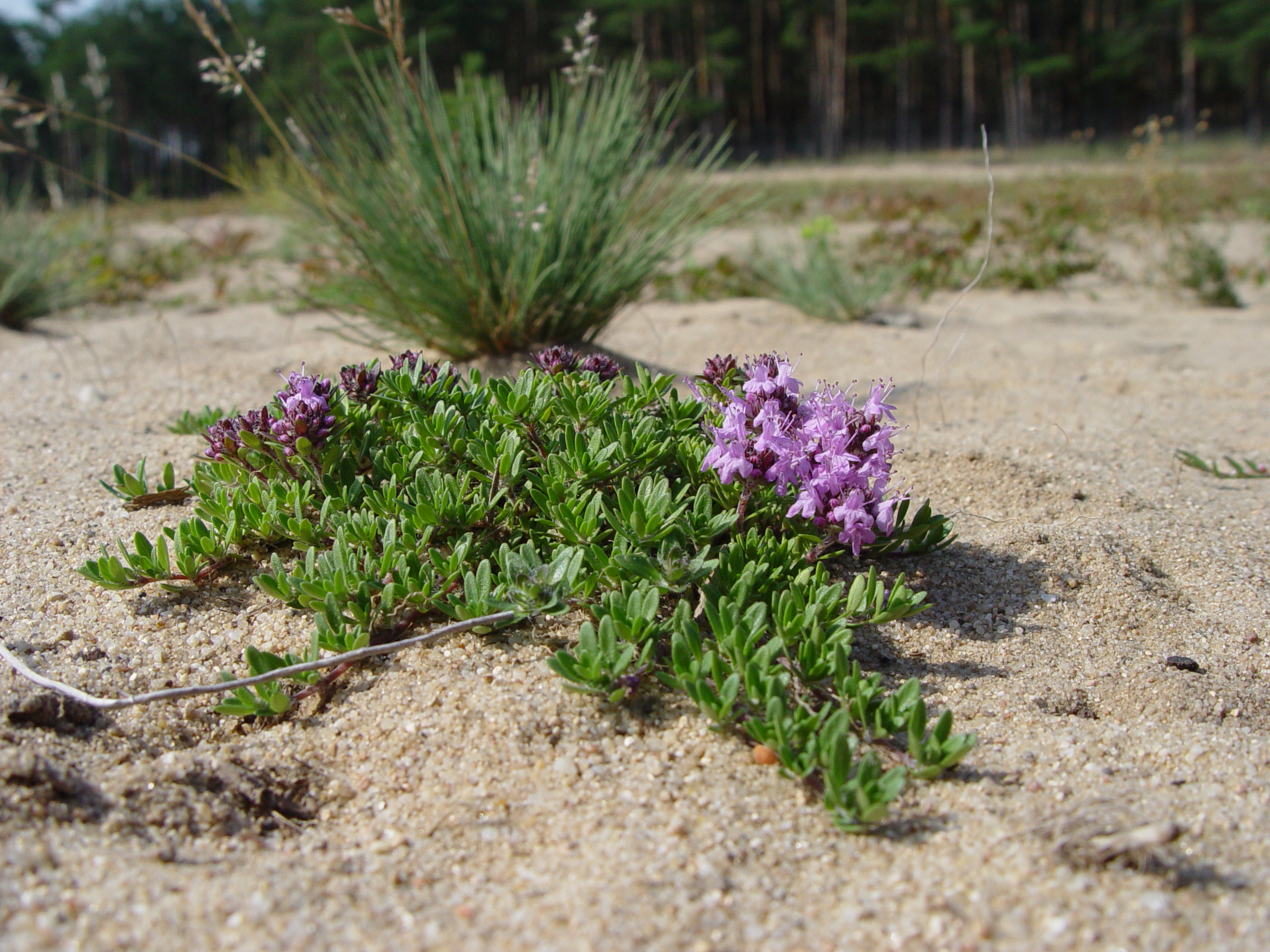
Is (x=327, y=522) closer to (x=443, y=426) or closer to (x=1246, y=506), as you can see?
(x=443, y=426)

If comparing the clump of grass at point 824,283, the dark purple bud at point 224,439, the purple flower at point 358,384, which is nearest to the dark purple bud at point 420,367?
the purple flower at point 358,384

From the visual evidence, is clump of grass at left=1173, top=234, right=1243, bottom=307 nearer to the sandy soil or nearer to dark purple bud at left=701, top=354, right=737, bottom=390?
the sandy soil

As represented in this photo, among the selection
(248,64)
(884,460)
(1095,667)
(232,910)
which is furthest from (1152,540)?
(248,64)

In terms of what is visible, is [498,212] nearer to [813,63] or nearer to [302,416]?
[302,416]

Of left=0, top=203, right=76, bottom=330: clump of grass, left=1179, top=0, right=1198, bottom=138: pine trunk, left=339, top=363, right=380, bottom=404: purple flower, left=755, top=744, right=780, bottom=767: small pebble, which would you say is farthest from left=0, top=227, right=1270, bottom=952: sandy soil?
left=1179, top=0, right=1198, bottom=138: pine trunk

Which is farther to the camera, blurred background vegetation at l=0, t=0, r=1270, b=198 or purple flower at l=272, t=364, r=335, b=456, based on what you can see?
blurred background vegetation at l=0, t=0, r=1270, b=198

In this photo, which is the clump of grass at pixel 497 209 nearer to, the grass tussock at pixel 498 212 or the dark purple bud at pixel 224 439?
the grass tussock at pixel 498 212

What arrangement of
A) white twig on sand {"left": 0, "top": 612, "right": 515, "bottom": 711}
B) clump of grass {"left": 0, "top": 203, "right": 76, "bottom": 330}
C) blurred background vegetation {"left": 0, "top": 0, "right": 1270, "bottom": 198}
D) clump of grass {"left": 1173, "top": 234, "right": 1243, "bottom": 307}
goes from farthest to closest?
blurred background vegetation {"left": 0, "top": 0, "right": 1270, "bottom": 198}, clump of grass {"left": 1173, "top": 234, "right": 1243, "bottom": 307}, clump of grass {"left": 0, "top": 203, "right": 76, "bottom": 330}, white twig on sand {"left": 0, "top": 612, "right": 515, "bottom": 711}

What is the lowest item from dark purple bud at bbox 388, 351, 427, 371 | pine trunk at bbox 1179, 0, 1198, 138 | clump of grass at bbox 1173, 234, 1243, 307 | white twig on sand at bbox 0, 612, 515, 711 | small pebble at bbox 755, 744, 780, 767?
small pebble at bbox 755, 744, 780, 767
